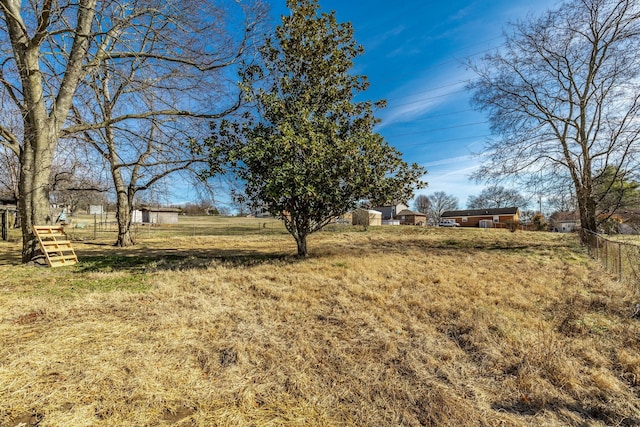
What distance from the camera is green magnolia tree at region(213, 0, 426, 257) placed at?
302 inches

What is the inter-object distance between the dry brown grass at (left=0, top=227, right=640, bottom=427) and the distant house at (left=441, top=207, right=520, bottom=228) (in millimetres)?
52069

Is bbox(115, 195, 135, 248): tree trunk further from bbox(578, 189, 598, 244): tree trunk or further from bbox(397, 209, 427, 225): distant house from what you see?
bbox(397, 209, 427, 225): distant house

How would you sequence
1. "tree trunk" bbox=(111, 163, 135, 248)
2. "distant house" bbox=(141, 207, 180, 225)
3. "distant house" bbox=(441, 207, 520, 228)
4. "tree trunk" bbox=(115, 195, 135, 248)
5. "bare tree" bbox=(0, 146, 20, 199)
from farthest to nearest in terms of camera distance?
"distant house" bbox=(441, 207, 520, 228)
"distant house" bbox=(141, 207, 180, 225)
"bare tree" bbox=(0, 146, 20, 199)
"tree trunk" bbox=(115, 195, 135, 248)
"tree trunk" bbox=(111, 163, 135, 248)

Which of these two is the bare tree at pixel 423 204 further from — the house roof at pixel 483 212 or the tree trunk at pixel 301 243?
the tree trunk at pixel 301 243

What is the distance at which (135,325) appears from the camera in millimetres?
3695

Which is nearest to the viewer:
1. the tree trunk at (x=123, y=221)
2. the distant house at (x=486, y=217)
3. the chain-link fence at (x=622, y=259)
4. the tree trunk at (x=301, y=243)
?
the chain-link fence at (x=622, y=259)

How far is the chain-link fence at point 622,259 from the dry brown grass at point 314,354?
595 mm

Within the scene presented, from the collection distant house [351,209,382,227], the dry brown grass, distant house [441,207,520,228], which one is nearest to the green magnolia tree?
the dry brown grass

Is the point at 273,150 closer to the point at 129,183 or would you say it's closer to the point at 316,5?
the point at 316,5

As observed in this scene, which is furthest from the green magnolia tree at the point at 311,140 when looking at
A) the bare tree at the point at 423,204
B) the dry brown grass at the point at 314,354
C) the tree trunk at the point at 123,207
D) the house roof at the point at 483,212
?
the bare tree at the point at 423,204

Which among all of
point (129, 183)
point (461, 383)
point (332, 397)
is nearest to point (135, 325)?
point (332, 397)

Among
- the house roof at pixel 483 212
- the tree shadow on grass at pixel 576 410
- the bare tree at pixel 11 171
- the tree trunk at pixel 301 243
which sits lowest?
the tree shadow on grass at pixel 576 410

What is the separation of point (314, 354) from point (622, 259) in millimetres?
8477

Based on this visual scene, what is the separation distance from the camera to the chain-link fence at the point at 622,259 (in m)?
5.93
